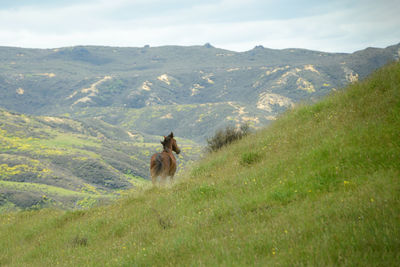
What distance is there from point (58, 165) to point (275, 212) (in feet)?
294

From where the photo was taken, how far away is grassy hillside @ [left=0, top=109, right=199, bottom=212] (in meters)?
52.4

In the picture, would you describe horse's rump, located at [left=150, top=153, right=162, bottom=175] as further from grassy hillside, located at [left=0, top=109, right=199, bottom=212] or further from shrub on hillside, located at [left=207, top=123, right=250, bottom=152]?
grassy hillside, located at [left=0, top=109, right=199, bottom=212]

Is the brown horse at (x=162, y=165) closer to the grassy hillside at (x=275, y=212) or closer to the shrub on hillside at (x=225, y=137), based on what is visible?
the grassy hillside at (x=275, y=212)

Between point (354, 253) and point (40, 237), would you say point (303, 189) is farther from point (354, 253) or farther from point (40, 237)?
point (40, 237)

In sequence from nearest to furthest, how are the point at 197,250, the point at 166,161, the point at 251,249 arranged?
the point at 251,249, the point at 197,250, the point at 166,161

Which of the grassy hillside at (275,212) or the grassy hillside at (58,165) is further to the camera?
the grassy hillside at (58,165)

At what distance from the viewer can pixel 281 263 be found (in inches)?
187

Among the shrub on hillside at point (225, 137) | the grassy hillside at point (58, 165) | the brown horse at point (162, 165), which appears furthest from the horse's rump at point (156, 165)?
the grassy hillside at point (58, 165)

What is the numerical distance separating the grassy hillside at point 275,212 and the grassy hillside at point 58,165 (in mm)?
33317

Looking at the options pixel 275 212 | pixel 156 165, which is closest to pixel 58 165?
pixel 156 165

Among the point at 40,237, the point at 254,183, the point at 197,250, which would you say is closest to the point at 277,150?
the point at 254,183

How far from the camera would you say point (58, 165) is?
8925 centimetres

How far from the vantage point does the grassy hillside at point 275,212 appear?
16.4 feet

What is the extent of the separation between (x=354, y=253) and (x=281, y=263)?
2.86ft
